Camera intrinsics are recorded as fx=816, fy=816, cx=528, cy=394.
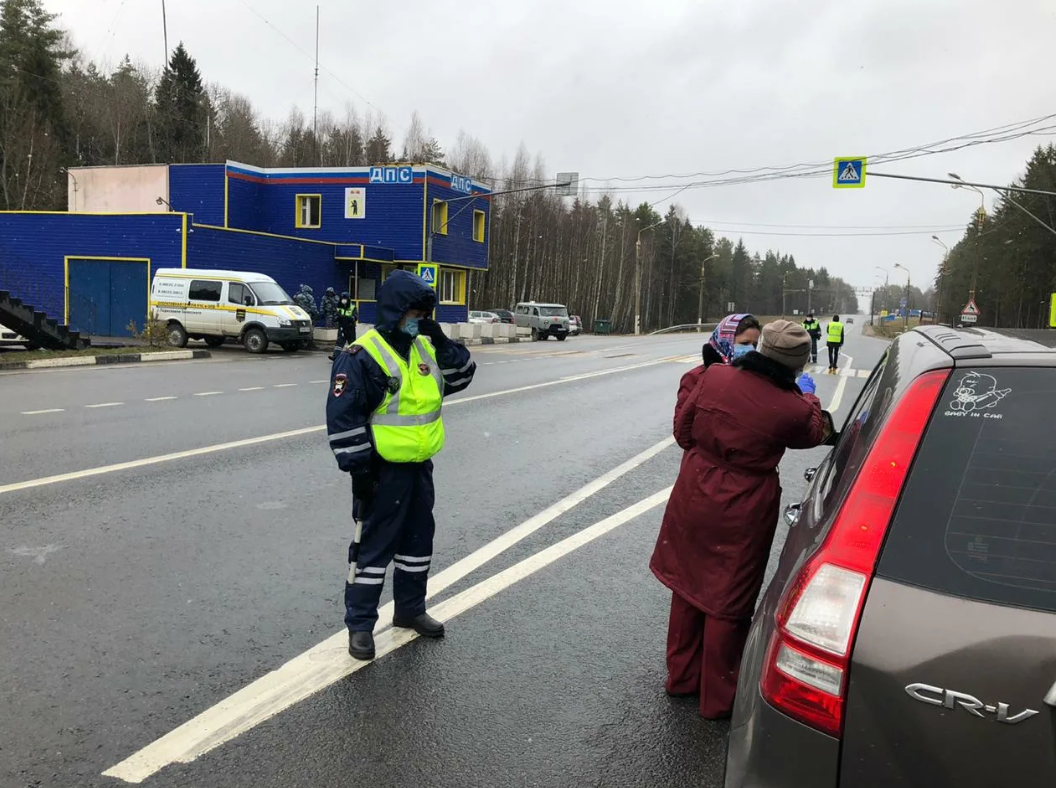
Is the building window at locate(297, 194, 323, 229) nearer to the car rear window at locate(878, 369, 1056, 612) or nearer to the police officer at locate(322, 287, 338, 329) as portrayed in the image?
the police officer at locate(322, 287, 338, 329)

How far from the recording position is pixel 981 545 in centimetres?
177

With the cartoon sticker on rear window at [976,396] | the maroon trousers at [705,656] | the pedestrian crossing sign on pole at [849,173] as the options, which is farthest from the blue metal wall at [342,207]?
the cartoon sticker on rear window at [976,396]

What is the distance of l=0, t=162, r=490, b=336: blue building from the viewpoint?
28.8m

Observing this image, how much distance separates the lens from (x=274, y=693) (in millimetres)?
3352

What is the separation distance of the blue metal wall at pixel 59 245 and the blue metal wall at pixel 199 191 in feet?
25.5

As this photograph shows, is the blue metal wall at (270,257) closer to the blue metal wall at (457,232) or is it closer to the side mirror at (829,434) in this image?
the blue metal wall at (457,232)

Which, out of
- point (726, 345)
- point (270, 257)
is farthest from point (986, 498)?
point (270, 257)

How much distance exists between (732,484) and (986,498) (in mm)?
1342

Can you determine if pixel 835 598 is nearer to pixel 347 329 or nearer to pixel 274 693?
pixel 274 693

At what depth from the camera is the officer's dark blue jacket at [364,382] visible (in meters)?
3.62

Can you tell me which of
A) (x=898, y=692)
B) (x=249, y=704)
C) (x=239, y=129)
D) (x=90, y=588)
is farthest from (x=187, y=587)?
(x=239, y=129)

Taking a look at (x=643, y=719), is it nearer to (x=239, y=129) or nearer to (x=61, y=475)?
(x=61, y=475)

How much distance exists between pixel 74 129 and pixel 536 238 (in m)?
36.0

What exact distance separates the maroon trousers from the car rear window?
55.1 inches
